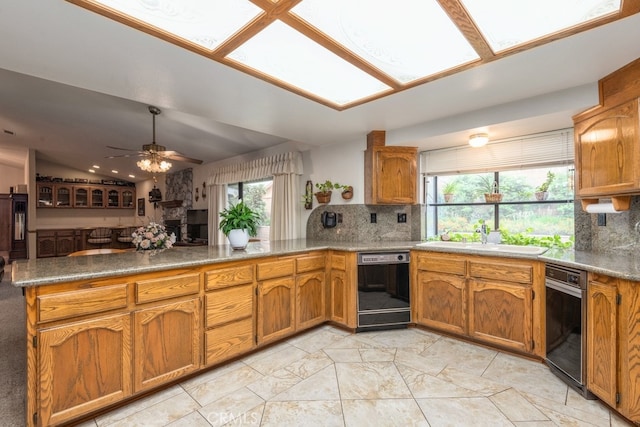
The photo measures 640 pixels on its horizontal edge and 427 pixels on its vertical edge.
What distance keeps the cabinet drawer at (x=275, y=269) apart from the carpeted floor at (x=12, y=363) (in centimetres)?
164

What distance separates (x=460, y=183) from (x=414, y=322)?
1754mm

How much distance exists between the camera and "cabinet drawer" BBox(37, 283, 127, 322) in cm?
156

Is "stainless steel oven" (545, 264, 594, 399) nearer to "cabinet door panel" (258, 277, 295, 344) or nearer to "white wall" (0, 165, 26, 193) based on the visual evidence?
"cabinet door panel" (258, 277, 295, 344)

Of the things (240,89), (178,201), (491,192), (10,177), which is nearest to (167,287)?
(240,89)

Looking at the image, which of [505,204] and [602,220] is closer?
[602,220]

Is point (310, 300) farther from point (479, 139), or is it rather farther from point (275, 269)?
point (479, 139)

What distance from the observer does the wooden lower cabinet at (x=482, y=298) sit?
2.38 meters

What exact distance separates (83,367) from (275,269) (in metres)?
1.44

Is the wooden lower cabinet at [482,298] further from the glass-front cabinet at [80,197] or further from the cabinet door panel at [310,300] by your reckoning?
the glass-front cabinet at [80,197]

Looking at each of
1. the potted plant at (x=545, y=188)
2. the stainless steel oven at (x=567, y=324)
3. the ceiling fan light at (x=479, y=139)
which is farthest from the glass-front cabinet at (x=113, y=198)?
the stainless steel oven at (x=567, y=324)

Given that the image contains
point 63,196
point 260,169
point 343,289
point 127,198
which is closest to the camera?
point 343,289

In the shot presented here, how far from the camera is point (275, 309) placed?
8.90 ft

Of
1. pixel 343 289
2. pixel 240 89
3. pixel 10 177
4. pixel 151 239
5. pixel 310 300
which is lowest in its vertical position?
pixel 310 300

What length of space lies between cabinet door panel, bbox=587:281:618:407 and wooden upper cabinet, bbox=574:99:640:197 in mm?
716
